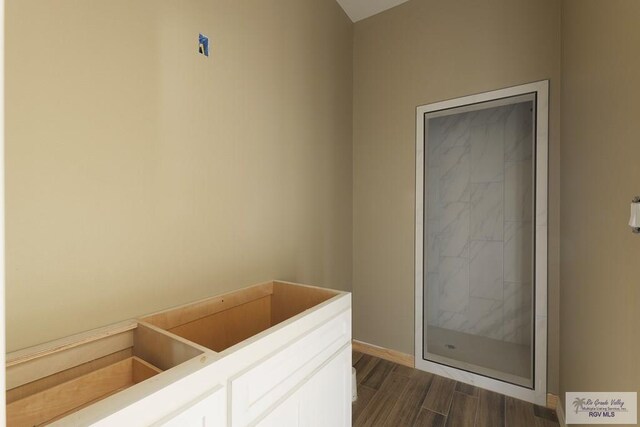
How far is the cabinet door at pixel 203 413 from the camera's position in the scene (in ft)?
2.11

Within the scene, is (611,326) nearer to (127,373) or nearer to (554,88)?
(554,88)

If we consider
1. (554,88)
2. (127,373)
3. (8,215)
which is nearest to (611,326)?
(554,88)

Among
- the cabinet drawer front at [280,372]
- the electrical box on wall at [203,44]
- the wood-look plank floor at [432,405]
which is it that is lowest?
the wood-look plank floor at [432,405]

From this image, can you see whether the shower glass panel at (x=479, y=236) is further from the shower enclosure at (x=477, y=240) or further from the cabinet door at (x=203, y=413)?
the cabinet door at (x=203, y=413)

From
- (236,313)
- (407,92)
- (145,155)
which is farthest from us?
(407,92)

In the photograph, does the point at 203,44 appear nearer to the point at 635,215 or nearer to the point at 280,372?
the point at 280,372

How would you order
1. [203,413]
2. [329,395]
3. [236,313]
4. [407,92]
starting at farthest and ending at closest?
[407,92] < [236,313] < [329,395] < [203,413]

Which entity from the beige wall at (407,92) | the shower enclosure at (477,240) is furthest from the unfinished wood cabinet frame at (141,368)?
the shower enclosure at (477,240)

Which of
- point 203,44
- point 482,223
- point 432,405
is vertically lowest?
point 432,405

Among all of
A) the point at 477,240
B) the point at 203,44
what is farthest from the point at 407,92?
the point at 203,44

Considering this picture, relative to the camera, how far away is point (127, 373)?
91cm

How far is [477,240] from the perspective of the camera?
2764 millimetres

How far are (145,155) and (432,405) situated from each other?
84.3 inches

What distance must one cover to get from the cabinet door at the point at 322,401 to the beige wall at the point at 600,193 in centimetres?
94
